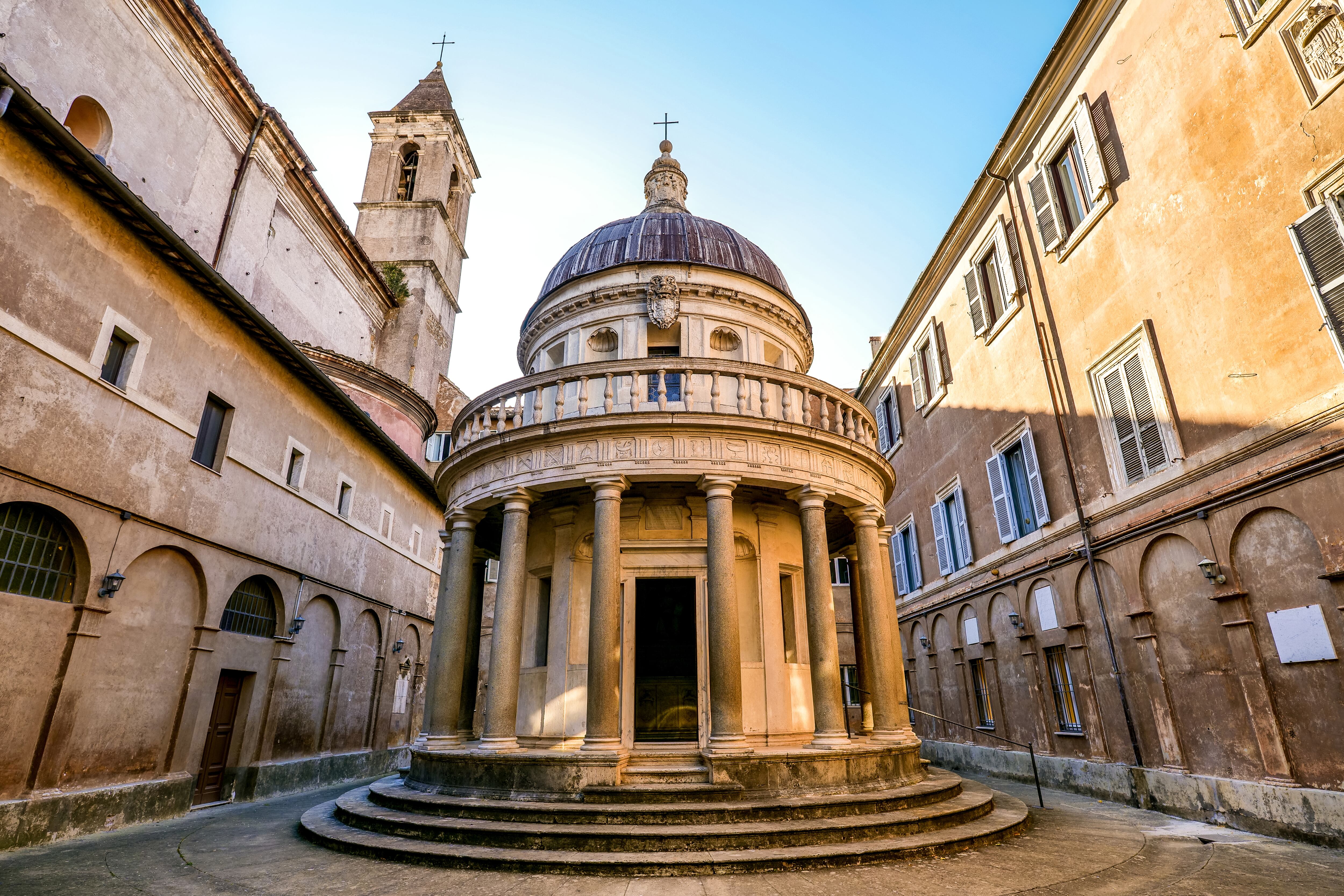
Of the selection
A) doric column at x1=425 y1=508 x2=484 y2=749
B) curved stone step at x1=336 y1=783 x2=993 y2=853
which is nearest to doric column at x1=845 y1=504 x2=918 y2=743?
curved stone step at x1=336 y1=783 x2=993 y2=853

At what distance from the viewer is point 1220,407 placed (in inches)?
433

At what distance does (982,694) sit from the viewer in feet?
62.0

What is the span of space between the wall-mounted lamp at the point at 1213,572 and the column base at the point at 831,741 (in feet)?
20.5

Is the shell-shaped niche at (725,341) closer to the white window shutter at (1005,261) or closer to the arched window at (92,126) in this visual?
the white window shutter at (1005,261)

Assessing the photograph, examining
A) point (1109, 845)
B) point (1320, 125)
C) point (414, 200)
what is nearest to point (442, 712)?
point (1109, 845)

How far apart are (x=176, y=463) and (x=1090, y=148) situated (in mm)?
18967

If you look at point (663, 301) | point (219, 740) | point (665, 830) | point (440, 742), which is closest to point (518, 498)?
point (440, 742)

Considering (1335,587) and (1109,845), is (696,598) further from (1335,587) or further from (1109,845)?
(1335,587)

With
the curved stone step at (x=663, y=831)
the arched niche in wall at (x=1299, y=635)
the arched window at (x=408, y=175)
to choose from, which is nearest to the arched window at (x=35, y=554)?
the curved stone step at (x=663, y=831)

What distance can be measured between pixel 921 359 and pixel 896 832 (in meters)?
17.2

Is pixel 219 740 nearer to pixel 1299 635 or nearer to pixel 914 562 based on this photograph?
pixel 1299 635

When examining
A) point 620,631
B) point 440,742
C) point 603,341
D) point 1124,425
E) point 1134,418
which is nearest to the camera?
point 440,742

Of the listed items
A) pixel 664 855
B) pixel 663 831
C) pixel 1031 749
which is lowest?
pixel 664 855

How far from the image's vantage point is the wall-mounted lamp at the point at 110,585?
11164 mm
